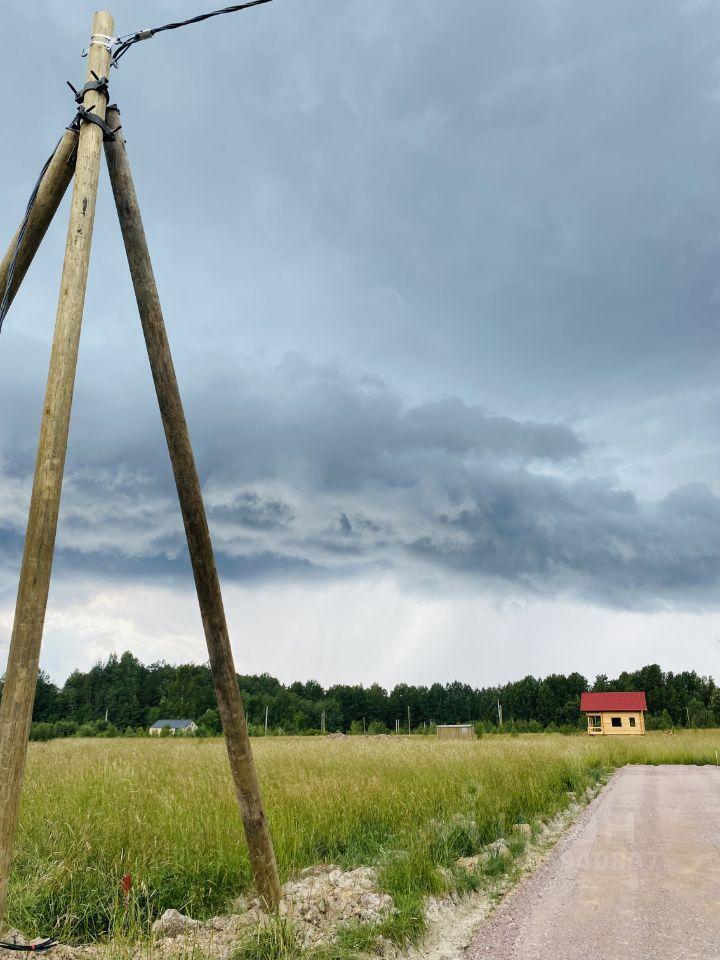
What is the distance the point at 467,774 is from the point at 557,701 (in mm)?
94055

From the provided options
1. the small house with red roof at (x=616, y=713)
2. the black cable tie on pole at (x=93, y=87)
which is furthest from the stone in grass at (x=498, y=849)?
the small house with red roof at (x=616, y=713)

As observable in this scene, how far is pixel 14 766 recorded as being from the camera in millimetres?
3561

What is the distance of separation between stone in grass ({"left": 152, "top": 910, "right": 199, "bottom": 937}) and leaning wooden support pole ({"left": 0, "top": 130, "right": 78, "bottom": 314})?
4776 millimetres

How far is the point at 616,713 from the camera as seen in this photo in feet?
171

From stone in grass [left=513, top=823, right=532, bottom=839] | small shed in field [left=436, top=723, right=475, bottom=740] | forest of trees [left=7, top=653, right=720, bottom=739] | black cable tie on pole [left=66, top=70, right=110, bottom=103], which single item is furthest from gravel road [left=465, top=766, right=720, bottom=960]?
forest of trees [left=7, top=653, right=720, bottom=739]

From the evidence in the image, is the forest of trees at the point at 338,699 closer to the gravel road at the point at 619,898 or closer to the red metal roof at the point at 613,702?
the red metal roof at the point at 613,702

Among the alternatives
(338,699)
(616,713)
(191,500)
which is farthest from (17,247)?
(338,699)

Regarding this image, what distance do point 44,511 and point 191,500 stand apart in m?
1.31

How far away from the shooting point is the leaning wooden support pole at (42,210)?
499cm

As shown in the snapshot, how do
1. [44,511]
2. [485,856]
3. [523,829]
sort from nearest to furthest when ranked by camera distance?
[44,511]
[485,856]
[523,829]

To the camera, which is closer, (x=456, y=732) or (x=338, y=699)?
(x=456, y=732)

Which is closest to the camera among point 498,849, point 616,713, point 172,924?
point 172,924

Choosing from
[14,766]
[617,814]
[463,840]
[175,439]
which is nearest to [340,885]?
[463,840]

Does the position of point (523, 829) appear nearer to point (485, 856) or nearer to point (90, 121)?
point (485, 856)
